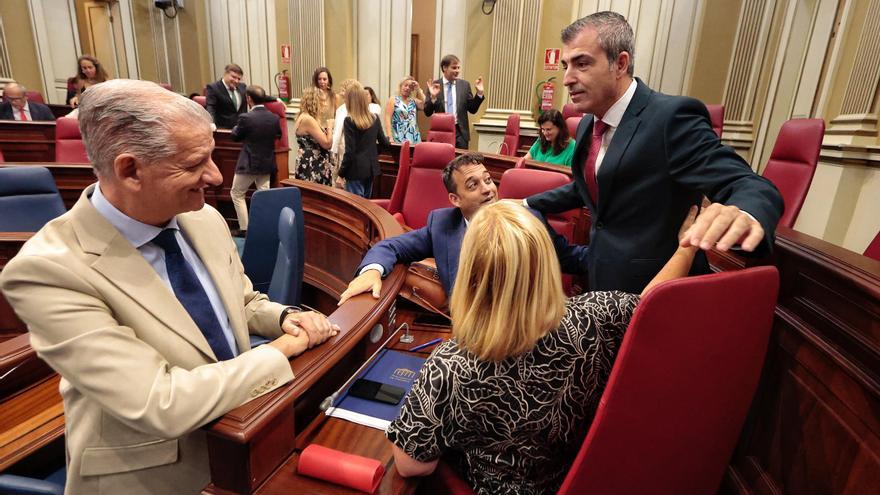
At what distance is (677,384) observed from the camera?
2.53 ft

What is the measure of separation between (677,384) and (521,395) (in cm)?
28

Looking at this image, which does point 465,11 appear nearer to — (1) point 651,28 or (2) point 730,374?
(1) point 651,28

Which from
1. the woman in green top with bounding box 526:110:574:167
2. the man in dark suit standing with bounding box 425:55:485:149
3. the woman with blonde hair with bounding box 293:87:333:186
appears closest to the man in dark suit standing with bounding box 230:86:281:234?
the woman with blonde hair with bounding box 293:87:333:186

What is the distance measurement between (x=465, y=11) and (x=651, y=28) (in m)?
2.48

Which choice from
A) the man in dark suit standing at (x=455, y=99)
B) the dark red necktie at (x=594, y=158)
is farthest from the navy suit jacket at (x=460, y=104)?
the dark red necktie at (x=594, y=158)

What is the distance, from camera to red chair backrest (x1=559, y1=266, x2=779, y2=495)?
0.72m

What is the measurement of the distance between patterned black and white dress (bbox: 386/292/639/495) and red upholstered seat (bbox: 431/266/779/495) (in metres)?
0.14

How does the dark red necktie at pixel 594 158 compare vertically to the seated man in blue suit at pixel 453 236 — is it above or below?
above

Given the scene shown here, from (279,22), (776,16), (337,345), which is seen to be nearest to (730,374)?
(337,345)

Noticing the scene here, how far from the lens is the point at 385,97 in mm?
7367

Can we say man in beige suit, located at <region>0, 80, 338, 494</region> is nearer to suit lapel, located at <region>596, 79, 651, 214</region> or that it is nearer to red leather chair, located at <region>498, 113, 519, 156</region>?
suit lapel, located at <region>596, 79, 651, 214</region>

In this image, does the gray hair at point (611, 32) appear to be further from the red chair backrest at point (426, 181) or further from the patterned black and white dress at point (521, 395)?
the red chair backrest at point (426, 181)

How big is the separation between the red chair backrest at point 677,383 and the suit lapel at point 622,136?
0.63m

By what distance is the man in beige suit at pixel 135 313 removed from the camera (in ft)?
2.62
